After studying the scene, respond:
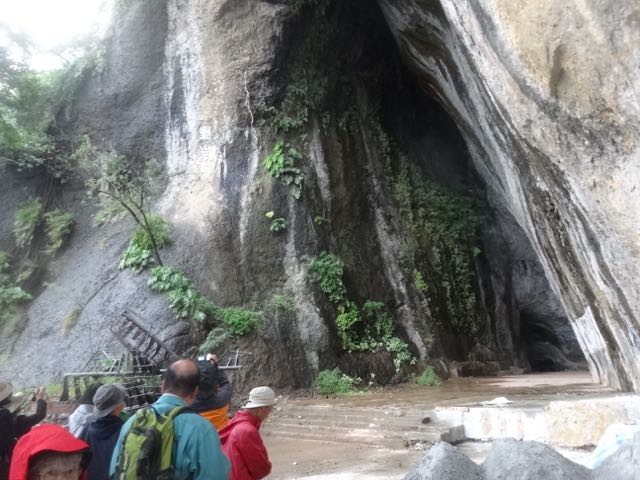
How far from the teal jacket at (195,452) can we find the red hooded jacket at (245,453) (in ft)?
1.90

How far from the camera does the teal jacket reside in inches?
95.5

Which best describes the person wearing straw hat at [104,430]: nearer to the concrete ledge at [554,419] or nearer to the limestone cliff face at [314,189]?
the concrete ledge at [554,419]

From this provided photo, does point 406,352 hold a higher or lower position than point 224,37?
lower

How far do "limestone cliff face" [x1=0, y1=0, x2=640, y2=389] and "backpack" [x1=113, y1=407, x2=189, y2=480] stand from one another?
6.02 m

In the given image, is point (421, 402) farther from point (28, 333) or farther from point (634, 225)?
point (28, 333)

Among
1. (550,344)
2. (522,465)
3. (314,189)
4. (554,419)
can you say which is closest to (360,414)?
(554,419)

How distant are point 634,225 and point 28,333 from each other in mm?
12414

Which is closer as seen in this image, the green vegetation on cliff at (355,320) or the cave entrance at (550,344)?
the green vegetation on cliff at (355,320)

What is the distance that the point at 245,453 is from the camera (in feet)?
10.2

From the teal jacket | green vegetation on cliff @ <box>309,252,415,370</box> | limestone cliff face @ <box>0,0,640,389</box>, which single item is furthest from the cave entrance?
the teal jacket

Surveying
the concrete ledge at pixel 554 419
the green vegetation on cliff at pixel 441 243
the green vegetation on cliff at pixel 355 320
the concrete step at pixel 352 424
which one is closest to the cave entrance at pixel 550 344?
the green vegetation on cliff at pixel 441 243

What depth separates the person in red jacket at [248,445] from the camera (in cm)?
310

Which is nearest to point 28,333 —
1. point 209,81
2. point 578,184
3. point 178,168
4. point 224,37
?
point 178,168

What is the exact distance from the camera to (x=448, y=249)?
1580 cm
